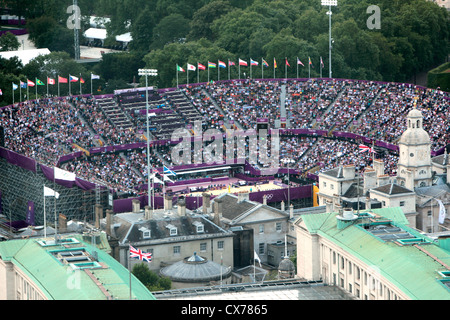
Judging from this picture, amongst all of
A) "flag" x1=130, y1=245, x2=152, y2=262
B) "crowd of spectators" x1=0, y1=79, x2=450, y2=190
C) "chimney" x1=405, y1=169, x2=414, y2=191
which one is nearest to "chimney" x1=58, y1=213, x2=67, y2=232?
"flag" x1=130, y1=245, x2=152, y2=262

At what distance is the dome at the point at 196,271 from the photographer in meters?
133

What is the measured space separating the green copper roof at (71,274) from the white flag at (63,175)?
38388 millimetres

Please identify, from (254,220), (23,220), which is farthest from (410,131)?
(23,220)

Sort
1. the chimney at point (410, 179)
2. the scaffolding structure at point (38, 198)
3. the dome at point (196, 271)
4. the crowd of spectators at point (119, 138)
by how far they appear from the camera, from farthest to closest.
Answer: the crowd of spectators at point (119, 138) → the scaffolding structure at point (38, 198) → the chimney at point (410, 179) → the dome at point (196, 271)

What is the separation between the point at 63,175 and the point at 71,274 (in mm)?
54486

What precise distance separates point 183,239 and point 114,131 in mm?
54424

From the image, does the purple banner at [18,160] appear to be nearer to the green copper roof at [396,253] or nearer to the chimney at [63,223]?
the chimney at [63,223]

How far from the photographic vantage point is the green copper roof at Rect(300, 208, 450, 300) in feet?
354

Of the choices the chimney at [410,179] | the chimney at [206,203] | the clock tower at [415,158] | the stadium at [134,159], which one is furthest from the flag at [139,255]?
the clock tower at [415,158]

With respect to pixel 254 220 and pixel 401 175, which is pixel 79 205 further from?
pixel 401 175

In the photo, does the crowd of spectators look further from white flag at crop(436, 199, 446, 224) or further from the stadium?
white flag at crop(436, 199, 446, 224)

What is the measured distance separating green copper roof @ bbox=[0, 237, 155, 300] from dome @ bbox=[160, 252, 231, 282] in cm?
1391

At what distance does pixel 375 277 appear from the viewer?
373 feet

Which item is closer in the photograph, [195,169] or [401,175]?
[401,175]
